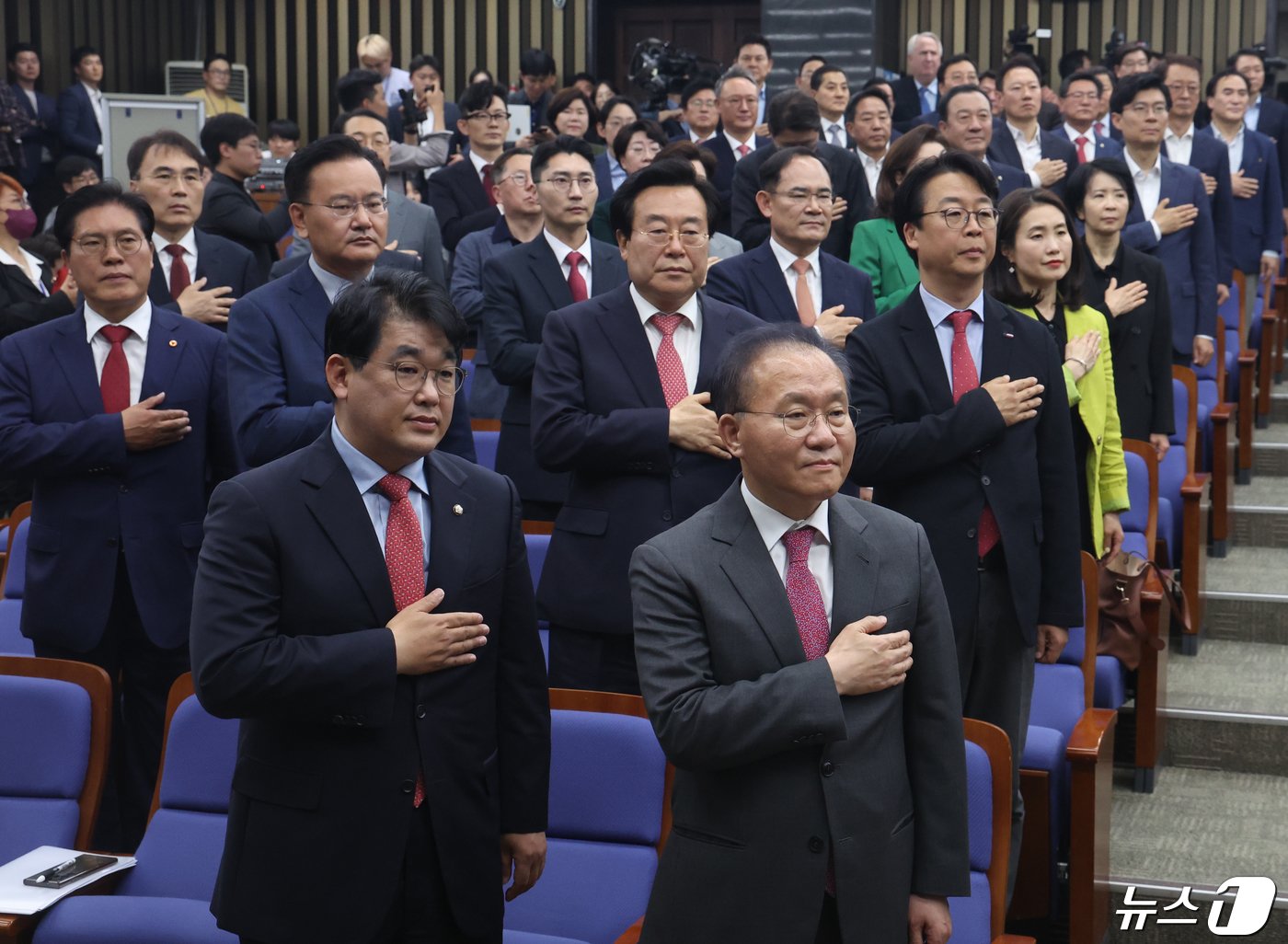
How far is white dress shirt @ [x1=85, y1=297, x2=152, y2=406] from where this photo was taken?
2.94 meters

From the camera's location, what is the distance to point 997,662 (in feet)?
8.47

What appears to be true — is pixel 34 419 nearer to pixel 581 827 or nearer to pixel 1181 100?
pixel 581 827

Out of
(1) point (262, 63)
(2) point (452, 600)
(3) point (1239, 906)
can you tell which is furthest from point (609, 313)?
(1) point (262, 63)

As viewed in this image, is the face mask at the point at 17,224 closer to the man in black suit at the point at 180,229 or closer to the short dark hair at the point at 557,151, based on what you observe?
the man in black suit at the point at 180,229

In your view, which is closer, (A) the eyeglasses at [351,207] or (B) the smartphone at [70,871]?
(B) the smartphone at [70,871]

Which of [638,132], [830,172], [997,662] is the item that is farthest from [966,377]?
[638,132]

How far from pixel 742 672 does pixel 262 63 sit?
1053cm

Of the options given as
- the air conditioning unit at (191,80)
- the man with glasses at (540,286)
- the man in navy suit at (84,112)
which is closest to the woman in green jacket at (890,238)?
the man with glasses at (540,286)

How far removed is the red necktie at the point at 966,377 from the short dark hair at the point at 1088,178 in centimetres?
146

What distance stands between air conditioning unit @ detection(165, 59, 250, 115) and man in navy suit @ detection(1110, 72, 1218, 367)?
7.12m

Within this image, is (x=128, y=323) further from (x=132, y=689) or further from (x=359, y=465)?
(x=359, y=465)

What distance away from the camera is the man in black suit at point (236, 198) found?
15.5ft

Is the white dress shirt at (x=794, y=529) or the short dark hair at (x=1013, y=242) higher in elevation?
the short dark hair at (x=1013, y=242)

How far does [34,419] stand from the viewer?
288 cm
